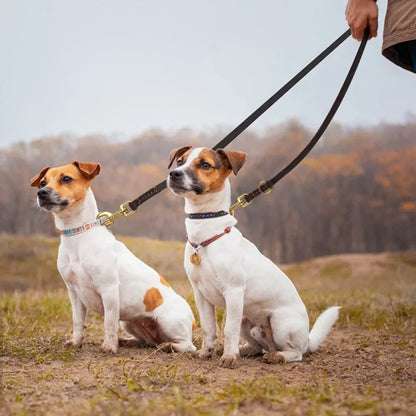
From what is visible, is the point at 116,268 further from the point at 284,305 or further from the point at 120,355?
the point at 284,305

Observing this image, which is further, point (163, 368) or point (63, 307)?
point (63, 307)

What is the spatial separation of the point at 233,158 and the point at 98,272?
1304mm

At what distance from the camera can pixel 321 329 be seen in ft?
14.4

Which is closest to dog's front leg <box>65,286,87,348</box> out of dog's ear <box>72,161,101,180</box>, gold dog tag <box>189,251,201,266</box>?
dog's ear <box>72,161,101,180</box>

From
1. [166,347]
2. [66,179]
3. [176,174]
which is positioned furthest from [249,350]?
[66,179]

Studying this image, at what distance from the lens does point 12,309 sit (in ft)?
22.3

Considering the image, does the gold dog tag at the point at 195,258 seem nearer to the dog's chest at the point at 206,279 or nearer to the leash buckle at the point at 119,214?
the dog's chest at the point at 206,279

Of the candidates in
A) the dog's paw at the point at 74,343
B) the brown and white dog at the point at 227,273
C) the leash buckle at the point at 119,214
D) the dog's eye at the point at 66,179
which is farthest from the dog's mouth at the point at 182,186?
the dog's paw at the point at 74,343

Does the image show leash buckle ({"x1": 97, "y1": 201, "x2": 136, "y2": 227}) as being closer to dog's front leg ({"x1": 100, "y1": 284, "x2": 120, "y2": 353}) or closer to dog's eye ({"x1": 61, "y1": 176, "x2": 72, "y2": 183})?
dog's eye ({"x1": 61, "y1": 176, "x2": 72, "y2": 183})

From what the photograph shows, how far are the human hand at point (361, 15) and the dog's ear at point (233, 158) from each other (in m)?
1.13

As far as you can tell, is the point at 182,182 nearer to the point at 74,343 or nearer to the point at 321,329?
the point at 74,343

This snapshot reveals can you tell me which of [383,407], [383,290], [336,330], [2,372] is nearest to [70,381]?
[2,372]

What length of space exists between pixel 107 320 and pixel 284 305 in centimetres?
133

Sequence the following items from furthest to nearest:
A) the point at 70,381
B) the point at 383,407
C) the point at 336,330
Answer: the point at 336,330
the point at 70,381
the point at 383,407
